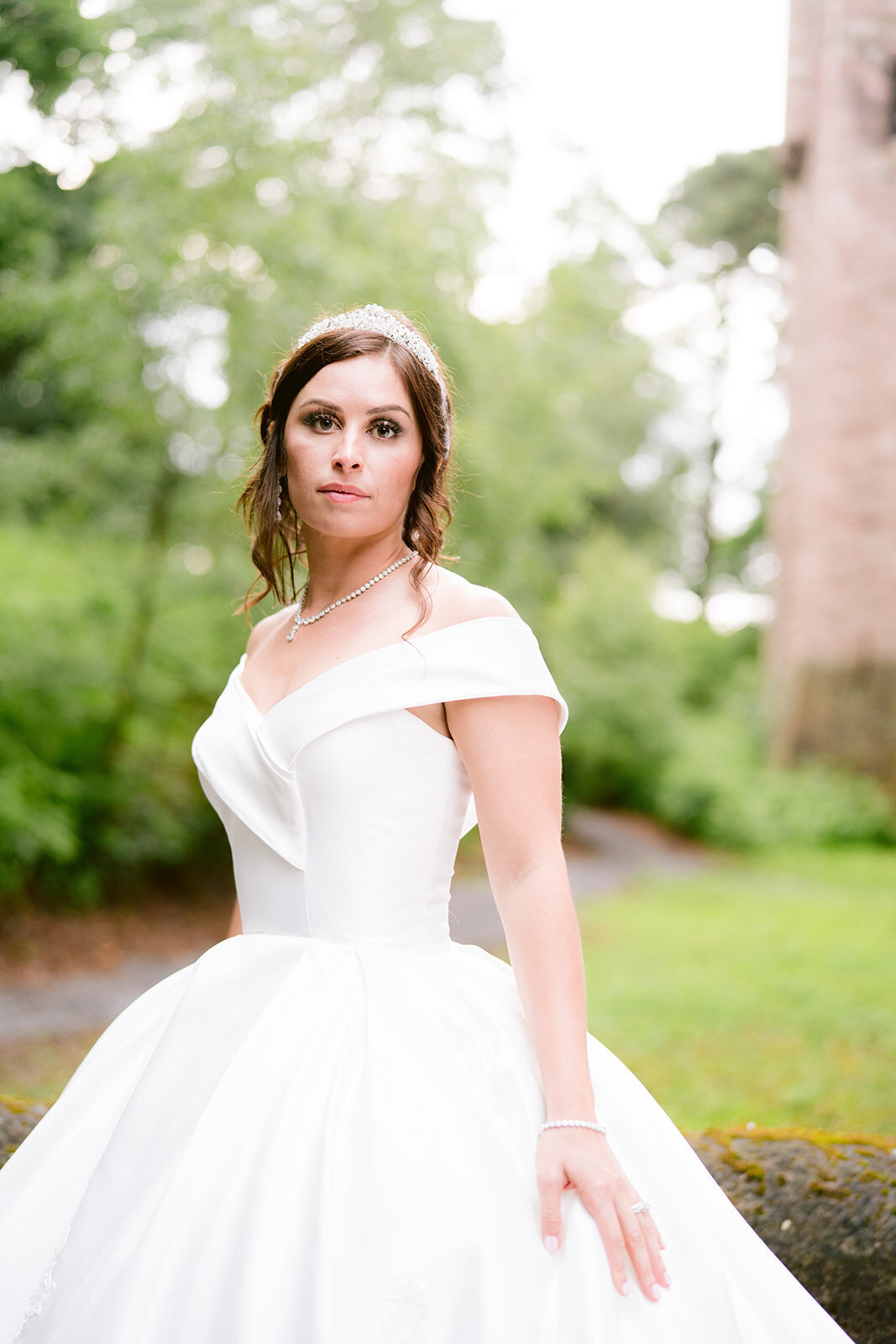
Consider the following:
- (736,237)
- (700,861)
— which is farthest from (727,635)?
(700,861)

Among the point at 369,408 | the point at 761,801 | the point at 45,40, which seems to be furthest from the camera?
the point at 761,801

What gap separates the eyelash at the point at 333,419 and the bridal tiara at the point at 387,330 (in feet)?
0.33

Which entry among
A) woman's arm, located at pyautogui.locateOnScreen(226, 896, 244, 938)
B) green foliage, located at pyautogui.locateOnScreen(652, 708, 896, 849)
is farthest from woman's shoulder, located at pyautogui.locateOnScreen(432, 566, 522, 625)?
green foliage, located at pyautogui.locateOnScreen(652, 708, 896, 849)

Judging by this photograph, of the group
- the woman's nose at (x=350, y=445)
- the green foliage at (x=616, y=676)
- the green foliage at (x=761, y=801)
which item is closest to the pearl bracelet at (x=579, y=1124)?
the woman's nose at (x=350, y=445)

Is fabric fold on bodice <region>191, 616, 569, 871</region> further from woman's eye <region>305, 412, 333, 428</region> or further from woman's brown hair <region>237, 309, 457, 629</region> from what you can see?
woman's eye <region>305, 412, 333, 428</region>

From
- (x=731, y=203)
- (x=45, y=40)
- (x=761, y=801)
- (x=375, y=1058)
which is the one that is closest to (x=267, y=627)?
(x=375, y=1058)

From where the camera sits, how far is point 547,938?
1.31m

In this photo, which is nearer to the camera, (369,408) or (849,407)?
(369,408)

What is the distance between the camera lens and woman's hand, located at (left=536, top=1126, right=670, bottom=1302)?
115 cm

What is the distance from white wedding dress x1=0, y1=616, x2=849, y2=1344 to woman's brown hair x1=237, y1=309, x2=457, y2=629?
283 millimetres

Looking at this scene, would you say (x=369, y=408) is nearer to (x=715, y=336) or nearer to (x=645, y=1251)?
(x=645, y=1251)

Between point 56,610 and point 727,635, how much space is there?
53.0ft

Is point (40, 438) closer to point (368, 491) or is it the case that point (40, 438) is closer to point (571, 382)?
point (571, 382)

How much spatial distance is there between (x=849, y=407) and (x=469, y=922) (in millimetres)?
8907
